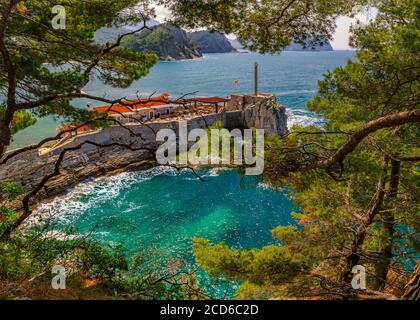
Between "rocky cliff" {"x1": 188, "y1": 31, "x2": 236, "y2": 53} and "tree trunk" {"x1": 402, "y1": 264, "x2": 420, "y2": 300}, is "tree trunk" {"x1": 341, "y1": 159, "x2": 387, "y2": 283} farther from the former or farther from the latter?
"rocky cliff" {"x1": 188, "y1": 31, "x2": 236, "y2": 53}

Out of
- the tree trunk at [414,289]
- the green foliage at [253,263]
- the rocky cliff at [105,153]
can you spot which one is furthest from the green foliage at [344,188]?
the rocky cliff at [105,153]

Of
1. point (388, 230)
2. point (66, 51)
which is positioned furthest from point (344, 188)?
point (66, 51)

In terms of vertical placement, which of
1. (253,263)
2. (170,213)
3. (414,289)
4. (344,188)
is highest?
(414,289)

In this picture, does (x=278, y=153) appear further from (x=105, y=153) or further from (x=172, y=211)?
(x=105, y=153)

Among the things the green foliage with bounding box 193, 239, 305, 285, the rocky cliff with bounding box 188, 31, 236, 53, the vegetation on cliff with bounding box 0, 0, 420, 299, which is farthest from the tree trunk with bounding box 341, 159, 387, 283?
the rocky cliff with bounding box 188, 31, 236, 53

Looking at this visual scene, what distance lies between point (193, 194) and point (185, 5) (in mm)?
13431

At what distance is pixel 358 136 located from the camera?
127 inches

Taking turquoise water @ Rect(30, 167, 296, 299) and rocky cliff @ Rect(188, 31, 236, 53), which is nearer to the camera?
turquoise water @ Rect(30, 167, 296, 299)

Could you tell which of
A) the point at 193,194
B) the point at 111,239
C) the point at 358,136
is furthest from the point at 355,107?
the point at 193,194

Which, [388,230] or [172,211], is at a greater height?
[388,230]

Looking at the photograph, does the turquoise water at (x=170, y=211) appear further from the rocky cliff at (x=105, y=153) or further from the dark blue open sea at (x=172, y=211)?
the rocky cliff at (x=105, y=153)

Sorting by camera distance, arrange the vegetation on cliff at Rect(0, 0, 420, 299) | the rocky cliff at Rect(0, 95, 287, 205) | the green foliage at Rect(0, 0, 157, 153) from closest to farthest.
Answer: the vegetation on cliff at Rect(0, 0, 420, 299) < the green foliage at Rect(0, 0, 157, 153) < the rocky cliff at Rect(0, 95, 287, 205)

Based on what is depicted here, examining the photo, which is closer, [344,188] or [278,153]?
[278,153]

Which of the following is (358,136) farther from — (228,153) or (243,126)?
(243,126)
